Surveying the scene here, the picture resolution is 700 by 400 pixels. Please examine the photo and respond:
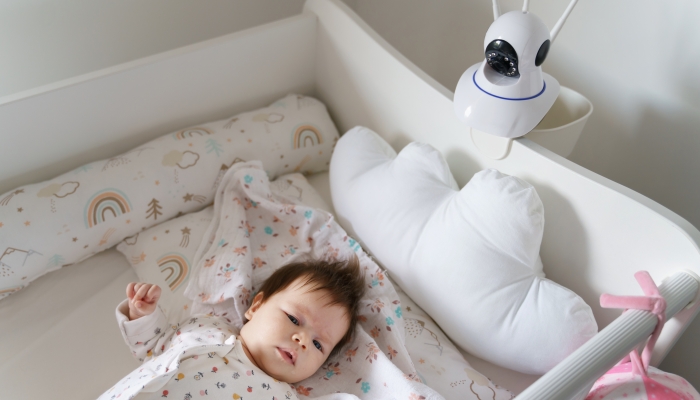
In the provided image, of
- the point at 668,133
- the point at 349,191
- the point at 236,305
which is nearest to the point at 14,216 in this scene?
the point at 236,305

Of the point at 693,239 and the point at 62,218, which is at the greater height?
the point at 693,239

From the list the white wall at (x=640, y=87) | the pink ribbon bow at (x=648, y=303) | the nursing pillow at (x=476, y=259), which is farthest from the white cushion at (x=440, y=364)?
the white wall at (x=640, y=87)

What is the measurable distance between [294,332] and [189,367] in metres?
0.18

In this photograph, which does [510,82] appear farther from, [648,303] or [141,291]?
[141,291]

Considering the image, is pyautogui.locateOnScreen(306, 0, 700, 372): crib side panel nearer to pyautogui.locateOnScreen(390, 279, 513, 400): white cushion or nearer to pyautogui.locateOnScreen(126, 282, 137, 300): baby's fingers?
pyautogui.locateOnScreen(390, 279, 513, 400): white cushion

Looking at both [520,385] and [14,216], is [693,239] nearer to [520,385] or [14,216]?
[520,385]

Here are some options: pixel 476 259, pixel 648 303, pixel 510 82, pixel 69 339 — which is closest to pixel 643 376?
pixel 648 303

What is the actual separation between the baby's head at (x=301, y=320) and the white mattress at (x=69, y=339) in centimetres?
24

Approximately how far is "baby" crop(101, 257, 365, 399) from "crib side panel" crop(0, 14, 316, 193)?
396 millimetres

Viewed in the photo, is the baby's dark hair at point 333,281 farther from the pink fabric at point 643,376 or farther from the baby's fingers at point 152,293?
the pink fabric at point 643,376

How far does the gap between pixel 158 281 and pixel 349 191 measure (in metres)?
0.43

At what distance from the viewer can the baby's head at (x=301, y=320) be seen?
0.86 metres

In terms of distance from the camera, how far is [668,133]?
110 centimetres

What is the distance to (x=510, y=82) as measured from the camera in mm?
821
